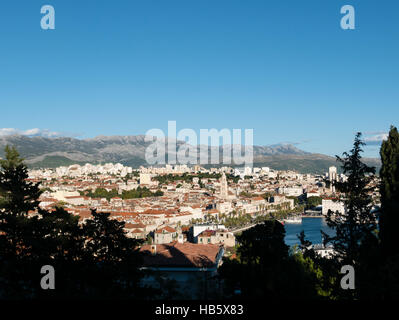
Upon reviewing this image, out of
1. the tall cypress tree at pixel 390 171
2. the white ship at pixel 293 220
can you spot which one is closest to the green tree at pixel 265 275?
the tall cypress tree at pixel 390 171

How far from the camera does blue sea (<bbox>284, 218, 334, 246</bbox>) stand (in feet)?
93.3

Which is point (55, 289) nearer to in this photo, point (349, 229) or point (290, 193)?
point (349, 229)

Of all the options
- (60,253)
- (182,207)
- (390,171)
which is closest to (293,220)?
(182,207)

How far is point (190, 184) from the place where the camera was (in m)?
72.1

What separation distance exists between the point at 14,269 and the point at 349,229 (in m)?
5.10

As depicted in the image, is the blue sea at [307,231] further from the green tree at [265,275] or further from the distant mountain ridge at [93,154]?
the distant mountain ridge at [93,154]

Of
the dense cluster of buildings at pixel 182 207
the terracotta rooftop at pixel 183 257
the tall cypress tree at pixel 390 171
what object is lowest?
the dense cluster of buildings at pixel 182 207

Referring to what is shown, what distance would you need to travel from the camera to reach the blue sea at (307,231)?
2844cm

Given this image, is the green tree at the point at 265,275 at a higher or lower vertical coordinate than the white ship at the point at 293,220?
higher

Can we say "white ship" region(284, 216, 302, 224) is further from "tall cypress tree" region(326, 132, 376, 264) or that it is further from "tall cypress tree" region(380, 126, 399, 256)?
"tall cypress tree" region(326, 132, 376, 264)

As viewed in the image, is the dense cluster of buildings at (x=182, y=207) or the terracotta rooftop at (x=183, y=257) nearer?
the terracotta rooftop at (x=183, y=257)

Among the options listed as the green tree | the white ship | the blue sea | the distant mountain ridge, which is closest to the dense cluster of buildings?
the green tree
